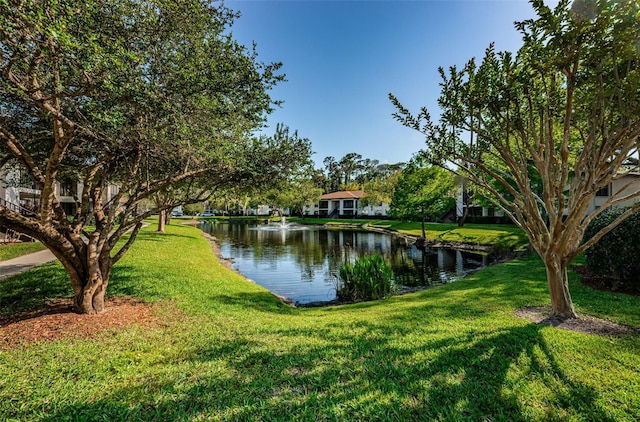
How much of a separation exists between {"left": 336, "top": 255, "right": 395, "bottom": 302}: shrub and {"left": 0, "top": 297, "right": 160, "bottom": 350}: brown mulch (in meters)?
6.85

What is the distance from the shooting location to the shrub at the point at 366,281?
11.3 metres

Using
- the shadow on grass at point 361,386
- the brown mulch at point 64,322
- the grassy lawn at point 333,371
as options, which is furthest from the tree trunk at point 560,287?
the brown mulch at point 64,322

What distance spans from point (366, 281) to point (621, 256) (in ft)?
24.4

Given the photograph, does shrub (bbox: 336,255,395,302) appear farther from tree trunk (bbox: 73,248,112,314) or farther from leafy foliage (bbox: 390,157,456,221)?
leafy foliage (bbox: 390,157,456,221)

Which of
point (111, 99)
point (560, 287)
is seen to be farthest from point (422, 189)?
point (111, 99)

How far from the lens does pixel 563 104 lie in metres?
6.65

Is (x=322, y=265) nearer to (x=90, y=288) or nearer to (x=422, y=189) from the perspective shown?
(x=90, y=288)

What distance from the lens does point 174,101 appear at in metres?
5.11

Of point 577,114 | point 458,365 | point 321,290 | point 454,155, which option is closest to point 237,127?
point 454,155

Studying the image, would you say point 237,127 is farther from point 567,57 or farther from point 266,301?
point 567,57

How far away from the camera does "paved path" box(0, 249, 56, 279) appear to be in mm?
10047

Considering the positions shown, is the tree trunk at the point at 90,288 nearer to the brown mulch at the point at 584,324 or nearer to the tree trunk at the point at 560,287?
the brown mulch at the point at 584,324

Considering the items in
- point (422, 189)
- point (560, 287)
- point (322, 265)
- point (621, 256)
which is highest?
point (422, 189)

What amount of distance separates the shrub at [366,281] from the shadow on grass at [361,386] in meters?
6.42
